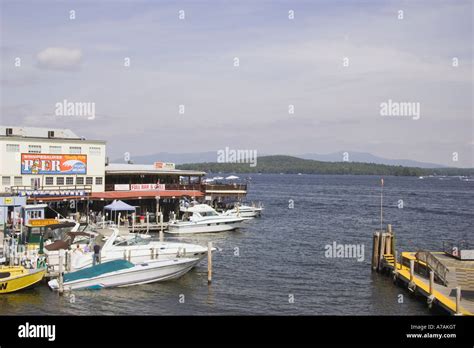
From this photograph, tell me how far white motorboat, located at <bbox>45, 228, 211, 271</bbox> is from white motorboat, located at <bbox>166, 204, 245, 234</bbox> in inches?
685

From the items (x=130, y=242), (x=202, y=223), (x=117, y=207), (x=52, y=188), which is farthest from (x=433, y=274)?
(x=52, y=188)

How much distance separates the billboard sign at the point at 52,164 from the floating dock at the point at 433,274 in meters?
32.5

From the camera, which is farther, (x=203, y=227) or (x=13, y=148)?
(x=203, y=227)

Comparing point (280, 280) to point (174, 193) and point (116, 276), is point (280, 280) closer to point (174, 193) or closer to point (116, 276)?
point (116, 276)

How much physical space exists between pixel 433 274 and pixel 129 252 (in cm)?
1883

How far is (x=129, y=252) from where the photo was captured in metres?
37.4

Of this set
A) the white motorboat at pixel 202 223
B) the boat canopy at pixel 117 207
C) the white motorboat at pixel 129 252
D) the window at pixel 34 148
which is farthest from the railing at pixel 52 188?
the white motorboat at pixel 129 252

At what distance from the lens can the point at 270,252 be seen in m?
49.1

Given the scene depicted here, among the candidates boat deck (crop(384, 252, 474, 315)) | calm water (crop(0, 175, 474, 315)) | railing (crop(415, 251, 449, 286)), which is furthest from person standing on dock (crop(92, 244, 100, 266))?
railing (crop(415, 251, 449, 286))

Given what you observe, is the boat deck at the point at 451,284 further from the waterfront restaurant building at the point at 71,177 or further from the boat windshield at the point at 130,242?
the waterfront restaurant building at the point at 71,177

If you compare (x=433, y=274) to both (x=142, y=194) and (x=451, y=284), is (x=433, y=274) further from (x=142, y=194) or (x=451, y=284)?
(x=142, y=194)

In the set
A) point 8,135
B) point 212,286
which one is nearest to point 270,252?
point 212,286
